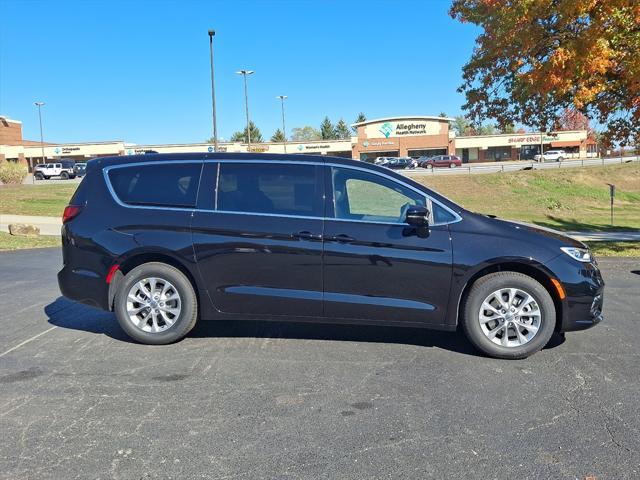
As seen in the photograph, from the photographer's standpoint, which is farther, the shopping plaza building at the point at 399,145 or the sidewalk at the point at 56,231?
the shopping plaza building at the point at 399,145

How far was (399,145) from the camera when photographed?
71.1m

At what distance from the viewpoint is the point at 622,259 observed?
10227mm

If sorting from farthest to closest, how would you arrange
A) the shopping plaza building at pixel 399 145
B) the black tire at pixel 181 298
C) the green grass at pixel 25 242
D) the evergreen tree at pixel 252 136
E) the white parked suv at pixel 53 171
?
1. the evergreen tree at pixel 252 136
2. the shopping plaza building at pixel 399 145
3. the white parked suv at pixel 53 171
4. the green grass at pixel 25 242
5. the black tire at pixel 181 298

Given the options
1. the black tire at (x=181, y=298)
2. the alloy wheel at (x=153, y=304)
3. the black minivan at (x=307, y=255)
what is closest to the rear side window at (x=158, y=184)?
the black minivan at (x=307, y=255)

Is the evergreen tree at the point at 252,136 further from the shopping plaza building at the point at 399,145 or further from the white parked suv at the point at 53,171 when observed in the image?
the white parked suv at the point at 53,171

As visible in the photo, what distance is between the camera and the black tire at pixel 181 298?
4.83 m

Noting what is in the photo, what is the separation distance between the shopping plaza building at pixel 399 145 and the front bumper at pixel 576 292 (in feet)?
211

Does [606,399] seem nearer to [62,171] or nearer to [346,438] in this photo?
[346,438]

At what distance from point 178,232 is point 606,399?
3.70 meters

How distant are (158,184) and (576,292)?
12.8 feet

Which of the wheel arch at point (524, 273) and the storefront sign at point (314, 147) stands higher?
the storefront sign at point (314, 147)

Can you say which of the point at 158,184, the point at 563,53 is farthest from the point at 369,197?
the point at 563,53

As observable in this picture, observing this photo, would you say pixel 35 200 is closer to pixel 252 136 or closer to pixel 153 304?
pixel 153 304

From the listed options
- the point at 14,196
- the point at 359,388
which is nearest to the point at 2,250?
the point at 359,388
